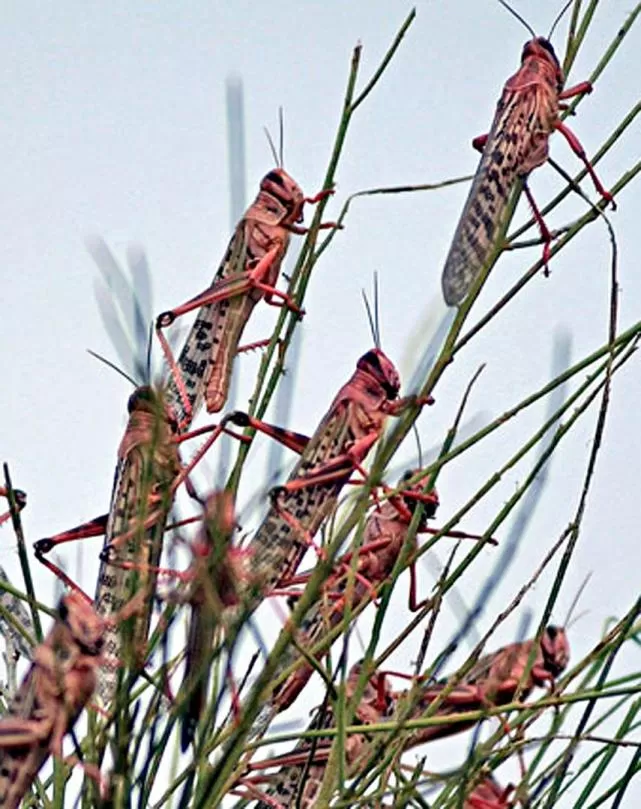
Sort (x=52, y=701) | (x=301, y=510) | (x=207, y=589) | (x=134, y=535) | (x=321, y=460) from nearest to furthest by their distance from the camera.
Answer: (x=207, y=589) < (x=134, y=535) < (x=52, y=701) < (x=301, y=510) < (x=321, y=460)

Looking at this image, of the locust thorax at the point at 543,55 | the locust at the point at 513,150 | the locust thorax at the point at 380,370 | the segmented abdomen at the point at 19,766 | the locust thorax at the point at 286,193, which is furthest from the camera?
the locust thorax at the point at 286,193

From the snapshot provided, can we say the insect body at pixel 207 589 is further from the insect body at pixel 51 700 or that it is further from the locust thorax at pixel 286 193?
the locust thorax at pixel 286 193

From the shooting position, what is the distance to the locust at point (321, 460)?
2424mm

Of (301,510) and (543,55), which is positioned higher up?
(543,55)

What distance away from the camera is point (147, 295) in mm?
1841

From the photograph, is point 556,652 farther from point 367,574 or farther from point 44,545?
point 44,545

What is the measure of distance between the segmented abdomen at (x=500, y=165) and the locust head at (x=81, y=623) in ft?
3.65

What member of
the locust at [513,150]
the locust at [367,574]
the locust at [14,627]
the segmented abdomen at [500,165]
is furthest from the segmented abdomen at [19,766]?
the segmented abdomen at [500,165]

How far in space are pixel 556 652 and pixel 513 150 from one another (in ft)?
3.65

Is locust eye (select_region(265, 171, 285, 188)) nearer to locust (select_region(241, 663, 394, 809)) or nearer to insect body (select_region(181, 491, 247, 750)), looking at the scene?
locust (select_region(241, 663, 394, 809))

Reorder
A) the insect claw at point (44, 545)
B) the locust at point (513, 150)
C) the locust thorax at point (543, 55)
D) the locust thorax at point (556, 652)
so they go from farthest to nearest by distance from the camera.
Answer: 1. the locust thorax at point (543, 55)
2. the insect claw at point (44, 545)
3. the locust thorax at point (556, 652)
4. the locust at point (513, 150)

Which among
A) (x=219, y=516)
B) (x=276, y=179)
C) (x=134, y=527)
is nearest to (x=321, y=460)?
(x=134, y=527)

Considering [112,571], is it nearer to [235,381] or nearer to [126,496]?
[126,496]

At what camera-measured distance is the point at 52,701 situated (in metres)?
2.10
